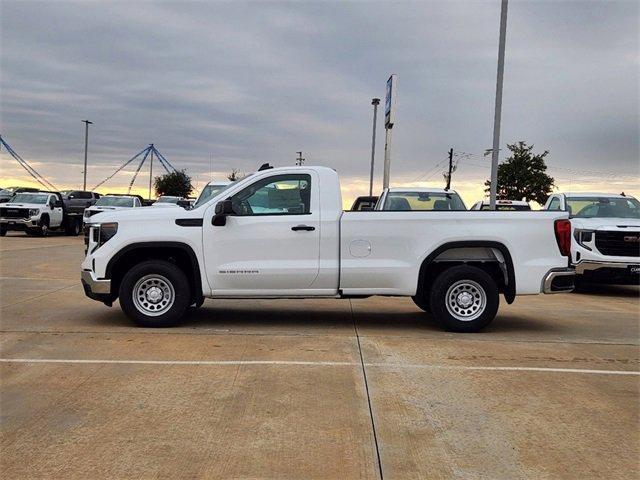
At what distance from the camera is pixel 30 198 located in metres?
27.6

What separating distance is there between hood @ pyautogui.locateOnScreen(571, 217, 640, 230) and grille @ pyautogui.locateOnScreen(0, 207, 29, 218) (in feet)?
72.1

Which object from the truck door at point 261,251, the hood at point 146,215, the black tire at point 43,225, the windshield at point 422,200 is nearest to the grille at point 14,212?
the black tire at point 43,225

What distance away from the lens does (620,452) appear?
4.18 metres

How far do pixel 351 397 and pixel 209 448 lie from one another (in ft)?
4.74

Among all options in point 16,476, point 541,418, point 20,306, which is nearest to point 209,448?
point 16,476

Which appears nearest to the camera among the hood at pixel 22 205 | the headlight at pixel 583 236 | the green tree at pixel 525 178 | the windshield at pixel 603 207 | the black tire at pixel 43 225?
the headlight at pixel 583 236

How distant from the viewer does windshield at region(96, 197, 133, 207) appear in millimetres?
26328

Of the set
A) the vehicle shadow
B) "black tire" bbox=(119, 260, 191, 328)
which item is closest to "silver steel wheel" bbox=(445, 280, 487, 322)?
"black tire" bbox=(119, 260, 191, 328)

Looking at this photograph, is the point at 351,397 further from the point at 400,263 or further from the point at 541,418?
the point at 400,263

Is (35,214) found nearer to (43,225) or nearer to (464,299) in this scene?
(43,225)

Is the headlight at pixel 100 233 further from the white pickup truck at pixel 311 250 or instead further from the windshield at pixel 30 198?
the windshield at pixel 30 198

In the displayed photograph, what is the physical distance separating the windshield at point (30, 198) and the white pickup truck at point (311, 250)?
854 inches

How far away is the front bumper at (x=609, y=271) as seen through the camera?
11758mm

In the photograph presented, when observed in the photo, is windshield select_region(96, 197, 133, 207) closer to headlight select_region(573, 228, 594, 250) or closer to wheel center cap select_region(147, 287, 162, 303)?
headlight select_region(573, 228, 594, 250)
